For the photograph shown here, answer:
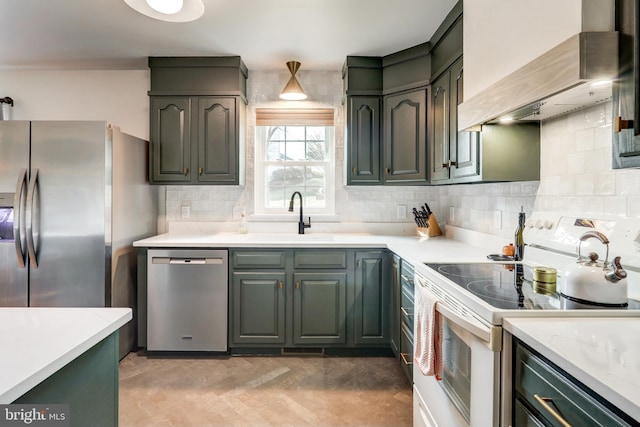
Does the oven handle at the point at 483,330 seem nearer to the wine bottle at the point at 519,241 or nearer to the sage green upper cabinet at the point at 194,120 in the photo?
the wine bottle at the point at 519,241

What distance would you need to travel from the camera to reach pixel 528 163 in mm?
→ 1923

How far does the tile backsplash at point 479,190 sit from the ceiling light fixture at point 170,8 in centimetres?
144

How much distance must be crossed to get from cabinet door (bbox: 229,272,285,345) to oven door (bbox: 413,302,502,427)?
130cm

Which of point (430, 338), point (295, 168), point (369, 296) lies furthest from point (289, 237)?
point (430, 338)

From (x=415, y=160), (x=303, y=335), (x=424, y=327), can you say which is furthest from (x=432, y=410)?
(x=415, y=160)

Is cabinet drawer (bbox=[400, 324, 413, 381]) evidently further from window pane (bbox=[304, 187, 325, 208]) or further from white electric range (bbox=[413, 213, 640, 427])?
window pane (bbox=[304, 187, 325, 208])

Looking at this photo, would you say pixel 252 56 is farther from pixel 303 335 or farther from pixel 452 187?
pixel 303 335

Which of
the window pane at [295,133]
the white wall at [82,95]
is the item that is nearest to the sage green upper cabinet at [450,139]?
the window pane at [295,133]

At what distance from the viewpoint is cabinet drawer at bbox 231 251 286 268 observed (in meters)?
2.73

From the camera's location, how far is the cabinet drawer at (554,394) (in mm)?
720

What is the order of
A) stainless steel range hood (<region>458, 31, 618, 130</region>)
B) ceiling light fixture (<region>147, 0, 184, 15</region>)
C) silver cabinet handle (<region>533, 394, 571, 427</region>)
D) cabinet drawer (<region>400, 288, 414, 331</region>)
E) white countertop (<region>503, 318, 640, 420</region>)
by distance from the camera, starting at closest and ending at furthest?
1. white countertop (<region>503, 318, 640, 420</region>)
2. silver cabinet handle (<region>533, 394, 571, 427</region>)
3. stainless steel range hood (<region>458, 31, 618, 130</region>)
4. ceiling light fixture (<region>147, 0, 184, 15</region>)
5. cabinet drawer (<region>400, 288, 414, 331</region>)

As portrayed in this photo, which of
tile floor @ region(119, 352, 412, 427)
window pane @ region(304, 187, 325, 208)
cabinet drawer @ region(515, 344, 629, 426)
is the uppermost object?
window pane @ region(304, 187, 325, 208)

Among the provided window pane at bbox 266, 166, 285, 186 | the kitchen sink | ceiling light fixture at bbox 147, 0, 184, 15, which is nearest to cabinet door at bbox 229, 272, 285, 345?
the kitchen sink

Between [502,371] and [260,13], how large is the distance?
2.38 metres
